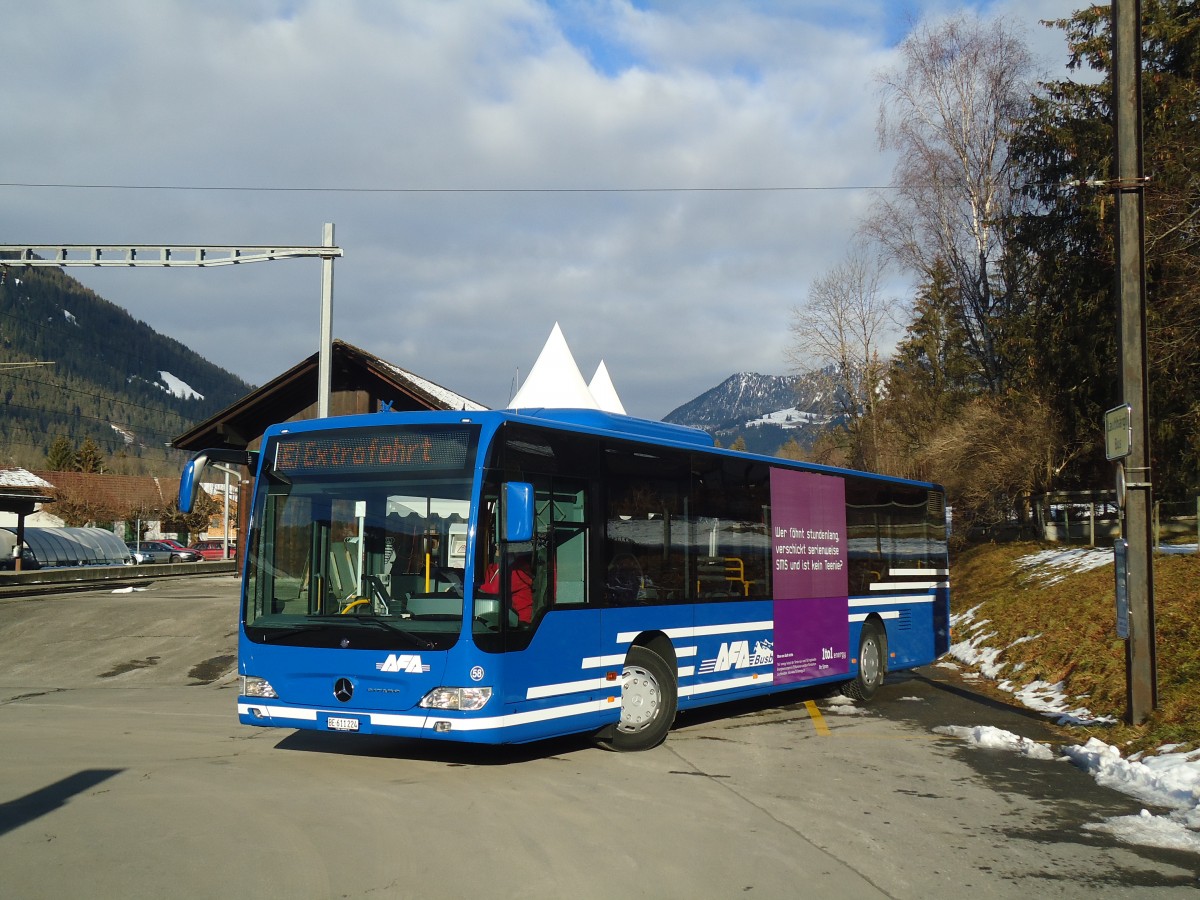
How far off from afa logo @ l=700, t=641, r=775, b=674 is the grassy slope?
3300mm

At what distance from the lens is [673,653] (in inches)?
421

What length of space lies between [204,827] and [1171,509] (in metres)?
25.1

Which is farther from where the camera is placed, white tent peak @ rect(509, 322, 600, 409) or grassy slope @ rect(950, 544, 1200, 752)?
white tent peak @ rect(509, 322, 600, 409)

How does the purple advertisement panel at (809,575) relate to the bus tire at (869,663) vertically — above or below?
above

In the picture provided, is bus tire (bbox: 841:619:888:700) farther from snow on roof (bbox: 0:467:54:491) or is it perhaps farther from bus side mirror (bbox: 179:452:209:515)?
snow on roof (bbox: 0:467:54:491)

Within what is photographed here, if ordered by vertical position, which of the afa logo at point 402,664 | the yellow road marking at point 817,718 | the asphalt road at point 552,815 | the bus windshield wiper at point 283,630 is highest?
the bus windshield wiper at point 283,630

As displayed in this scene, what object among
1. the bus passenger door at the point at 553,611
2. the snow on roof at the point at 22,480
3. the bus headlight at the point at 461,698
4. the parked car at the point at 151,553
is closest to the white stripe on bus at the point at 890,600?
the bus passenger door at the point at 553,611

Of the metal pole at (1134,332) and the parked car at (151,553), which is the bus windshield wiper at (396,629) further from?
the parked car at (151,553)

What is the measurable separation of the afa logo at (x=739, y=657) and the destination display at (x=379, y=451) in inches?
156

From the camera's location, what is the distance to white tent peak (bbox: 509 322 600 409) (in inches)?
1099

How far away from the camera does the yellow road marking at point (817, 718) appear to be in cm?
1193

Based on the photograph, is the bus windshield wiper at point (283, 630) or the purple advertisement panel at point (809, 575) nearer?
the bus windshield wiper at point (283, 630)

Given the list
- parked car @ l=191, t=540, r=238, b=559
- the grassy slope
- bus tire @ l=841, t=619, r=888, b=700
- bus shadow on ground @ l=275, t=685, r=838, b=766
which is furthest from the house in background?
parked car @ l=191, t=540, r=238, b=559

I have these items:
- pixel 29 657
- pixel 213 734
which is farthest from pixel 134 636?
pixel 213 734
